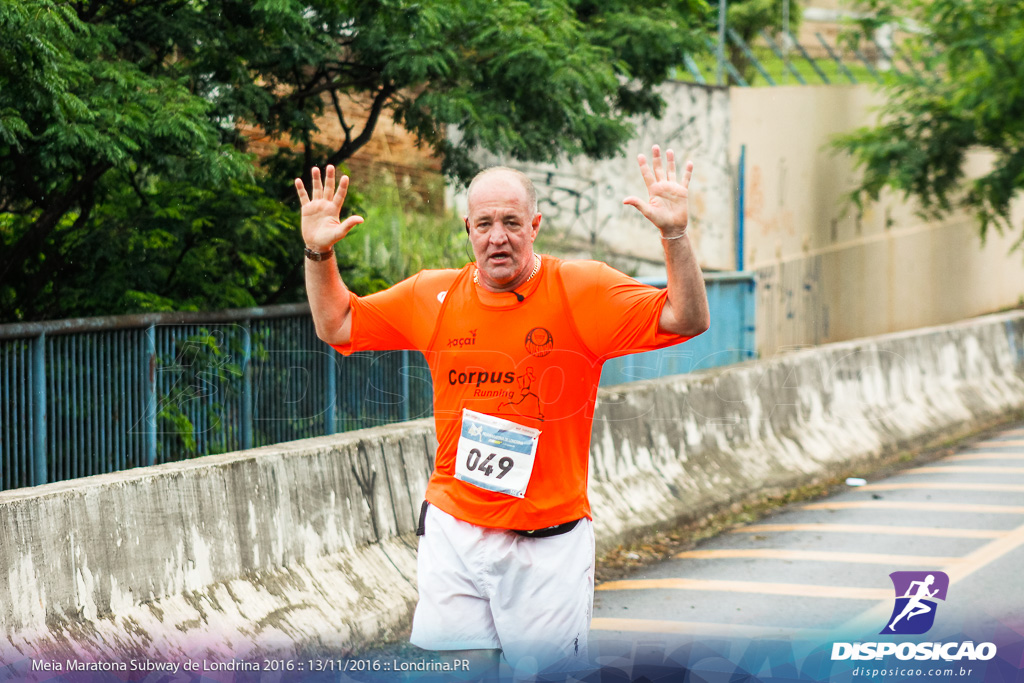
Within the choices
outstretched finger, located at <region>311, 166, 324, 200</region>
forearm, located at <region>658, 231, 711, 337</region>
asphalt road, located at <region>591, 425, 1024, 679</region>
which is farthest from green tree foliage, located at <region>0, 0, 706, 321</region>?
forearm, located at <region>658, 231, 711, 337</region>

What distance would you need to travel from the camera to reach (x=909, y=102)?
20.3 metres

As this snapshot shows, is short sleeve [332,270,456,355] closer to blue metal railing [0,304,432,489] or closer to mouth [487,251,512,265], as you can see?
mouth [487,251,512,265]

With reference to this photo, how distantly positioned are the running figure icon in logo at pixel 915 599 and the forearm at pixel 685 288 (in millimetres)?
3366

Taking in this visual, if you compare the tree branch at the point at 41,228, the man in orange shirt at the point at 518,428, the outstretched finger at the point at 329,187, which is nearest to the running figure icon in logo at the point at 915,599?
the man in orange shirt at the point at 518,428

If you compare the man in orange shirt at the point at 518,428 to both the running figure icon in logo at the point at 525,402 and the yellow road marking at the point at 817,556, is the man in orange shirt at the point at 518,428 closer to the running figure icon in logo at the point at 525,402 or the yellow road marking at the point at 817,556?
the running figure icon in logo at the point at 525,402

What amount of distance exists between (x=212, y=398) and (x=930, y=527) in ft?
17.4

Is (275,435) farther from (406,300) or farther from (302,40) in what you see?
(406,300)

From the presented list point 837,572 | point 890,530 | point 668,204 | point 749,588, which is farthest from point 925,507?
point 668,204

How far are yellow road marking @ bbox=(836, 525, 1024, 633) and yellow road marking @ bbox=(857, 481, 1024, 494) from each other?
141 cm

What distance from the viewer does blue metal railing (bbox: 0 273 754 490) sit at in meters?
6.28

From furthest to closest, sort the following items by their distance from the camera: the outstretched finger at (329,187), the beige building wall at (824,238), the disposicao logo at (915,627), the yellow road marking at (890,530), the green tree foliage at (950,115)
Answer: the beige building wall at (824,238) < the green tree foliage at (950,115) < the yellow road marking at (890,530) < the disposicao logo at (915,627) < the outstretched finger at (329,187)

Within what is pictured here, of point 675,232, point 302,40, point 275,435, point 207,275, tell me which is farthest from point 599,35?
point 675,232

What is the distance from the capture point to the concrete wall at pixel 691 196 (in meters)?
18.6

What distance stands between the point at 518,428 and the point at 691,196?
49.8 ft
